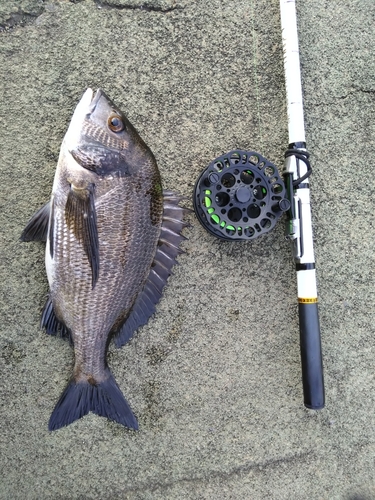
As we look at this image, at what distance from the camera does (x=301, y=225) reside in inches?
71.9

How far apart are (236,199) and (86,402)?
0.98 m

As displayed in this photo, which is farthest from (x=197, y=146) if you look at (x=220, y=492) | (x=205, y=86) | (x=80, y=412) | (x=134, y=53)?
(x=220, y=492)

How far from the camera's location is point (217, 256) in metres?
1.93

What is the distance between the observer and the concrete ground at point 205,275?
1790mm

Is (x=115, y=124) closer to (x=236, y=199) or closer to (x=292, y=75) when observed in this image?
(x=236, y=199)

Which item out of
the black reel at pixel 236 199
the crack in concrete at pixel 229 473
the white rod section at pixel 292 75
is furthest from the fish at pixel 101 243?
the white rod section at pixel 292 75

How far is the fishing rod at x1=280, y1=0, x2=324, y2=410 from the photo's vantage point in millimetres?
1813

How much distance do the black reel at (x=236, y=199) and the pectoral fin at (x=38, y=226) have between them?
59 cm

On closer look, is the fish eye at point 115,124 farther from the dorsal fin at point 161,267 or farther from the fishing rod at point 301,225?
the fishing rod at point 301,225

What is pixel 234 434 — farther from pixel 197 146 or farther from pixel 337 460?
pixel 197 146

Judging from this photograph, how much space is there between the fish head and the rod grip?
0.91 metres

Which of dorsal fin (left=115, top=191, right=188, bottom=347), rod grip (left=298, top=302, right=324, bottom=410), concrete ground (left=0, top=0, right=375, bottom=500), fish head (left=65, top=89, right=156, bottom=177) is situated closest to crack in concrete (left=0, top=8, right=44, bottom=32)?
concrete ground (left=0, top=0, right=375, bottom=500)

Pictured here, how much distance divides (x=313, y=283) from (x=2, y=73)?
1.53 m

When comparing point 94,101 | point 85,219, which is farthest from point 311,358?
point 94,101
